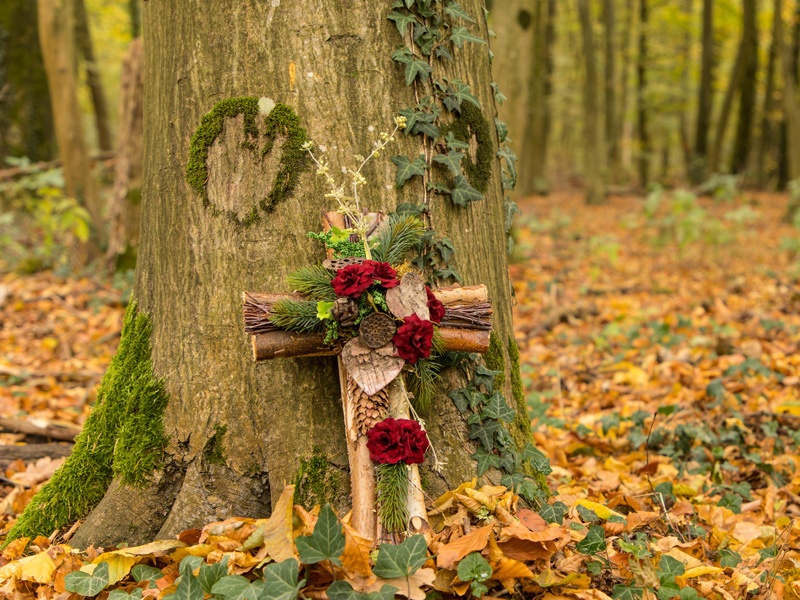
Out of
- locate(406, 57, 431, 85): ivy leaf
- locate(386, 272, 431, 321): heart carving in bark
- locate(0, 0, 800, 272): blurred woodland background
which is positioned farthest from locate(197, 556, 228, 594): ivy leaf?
locate(0, 0, 800, 272): blurred woodland background

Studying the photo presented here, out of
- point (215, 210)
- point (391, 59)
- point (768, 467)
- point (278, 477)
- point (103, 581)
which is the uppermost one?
point (391, 59)

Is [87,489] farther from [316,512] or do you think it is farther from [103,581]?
[316,512]

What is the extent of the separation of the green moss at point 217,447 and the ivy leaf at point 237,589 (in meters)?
0.59

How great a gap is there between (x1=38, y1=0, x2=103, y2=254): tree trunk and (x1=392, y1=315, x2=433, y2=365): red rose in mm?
8096

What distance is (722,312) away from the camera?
22.2ft

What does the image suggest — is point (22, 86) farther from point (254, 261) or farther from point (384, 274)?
point (384, 274)

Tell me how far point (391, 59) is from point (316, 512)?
64.1 inches

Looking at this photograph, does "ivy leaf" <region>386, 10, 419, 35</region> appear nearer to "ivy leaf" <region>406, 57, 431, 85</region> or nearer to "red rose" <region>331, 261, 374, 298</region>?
"ivy leaf" <region>406, 57, 431, 85</region>

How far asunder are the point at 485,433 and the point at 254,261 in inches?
41.5

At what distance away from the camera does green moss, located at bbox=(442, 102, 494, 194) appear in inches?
103

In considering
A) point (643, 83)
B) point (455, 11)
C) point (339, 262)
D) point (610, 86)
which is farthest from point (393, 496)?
point (643, 83)

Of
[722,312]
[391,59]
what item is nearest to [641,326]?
[722,312]

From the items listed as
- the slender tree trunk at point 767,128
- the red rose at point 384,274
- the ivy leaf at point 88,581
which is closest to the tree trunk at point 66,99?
the ivy leaf at point 88,581

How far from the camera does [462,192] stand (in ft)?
8.48
